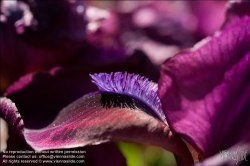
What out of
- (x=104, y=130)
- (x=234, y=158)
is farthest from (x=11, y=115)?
(x=234, y=158)

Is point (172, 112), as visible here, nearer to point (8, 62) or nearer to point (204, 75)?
point (204, 75)

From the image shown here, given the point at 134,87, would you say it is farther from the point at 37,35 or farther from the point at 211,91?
the point at 37,35

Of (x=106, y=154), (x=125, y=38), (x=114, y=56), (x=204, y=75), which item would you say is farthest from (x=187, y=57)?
(x=125, y=38)

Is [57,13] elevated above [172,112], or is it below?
above

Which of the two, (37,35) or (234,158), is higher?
(37,35)

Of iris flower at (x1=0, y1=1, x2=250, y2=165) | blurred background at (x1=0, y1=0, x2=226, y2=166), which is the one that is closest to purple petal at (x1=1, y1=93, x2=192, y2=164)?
iris flower at (x1=0, y1=1, x2=250, y2=165)

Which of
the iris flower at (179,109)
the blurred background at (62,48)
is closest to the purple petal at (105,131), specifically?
the iris flower at (179,109)

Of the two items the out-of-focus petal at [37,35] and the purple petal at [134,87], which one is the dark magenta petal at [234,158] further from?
the out-of-focus petal at [37,35]

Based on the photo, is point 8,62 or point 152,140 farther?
point 8,62
